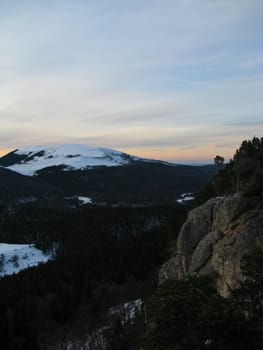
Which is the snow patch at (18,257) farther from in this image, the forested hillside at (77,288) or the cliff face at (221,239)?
the cliff face at (221,239)

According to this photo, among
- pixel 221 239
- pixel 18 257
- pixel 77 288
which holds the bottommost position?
pixel 18 257

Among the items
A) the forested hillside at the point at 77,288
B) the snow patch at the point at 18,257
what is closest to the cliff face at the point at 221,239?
the forested hillside at the point at 77,288

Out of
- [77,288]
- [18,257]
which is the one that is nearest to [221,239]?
[77,288]

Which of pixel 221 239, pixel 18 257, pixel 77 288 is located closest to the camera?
pixel 221 239

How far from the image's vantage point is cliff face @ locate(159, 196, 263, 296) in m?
36.6

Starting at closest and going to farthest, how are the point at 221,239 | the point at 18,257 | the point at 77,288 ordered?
the point at 221,239 → the point at 77,288 → the point at 18,257

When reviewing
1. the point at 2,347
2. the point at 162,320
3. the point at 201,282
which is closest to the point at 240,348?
the point at 162,320

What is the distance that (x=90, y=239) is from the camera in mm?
177000

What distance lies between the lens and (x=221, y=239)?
40.8 meters

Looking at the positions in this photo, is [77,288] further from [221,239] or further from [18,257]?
[18,257]

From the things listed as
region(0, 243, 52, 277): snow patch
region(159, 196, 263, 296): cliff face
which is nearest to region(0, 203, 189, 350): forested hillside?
region(0, 243, 52, 277): snow patch

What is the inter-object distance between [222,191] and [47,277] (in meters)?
67.9

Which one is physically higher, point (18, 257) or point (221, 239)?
point (221, 239)

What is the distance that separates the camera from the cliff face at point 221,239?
36562mm
